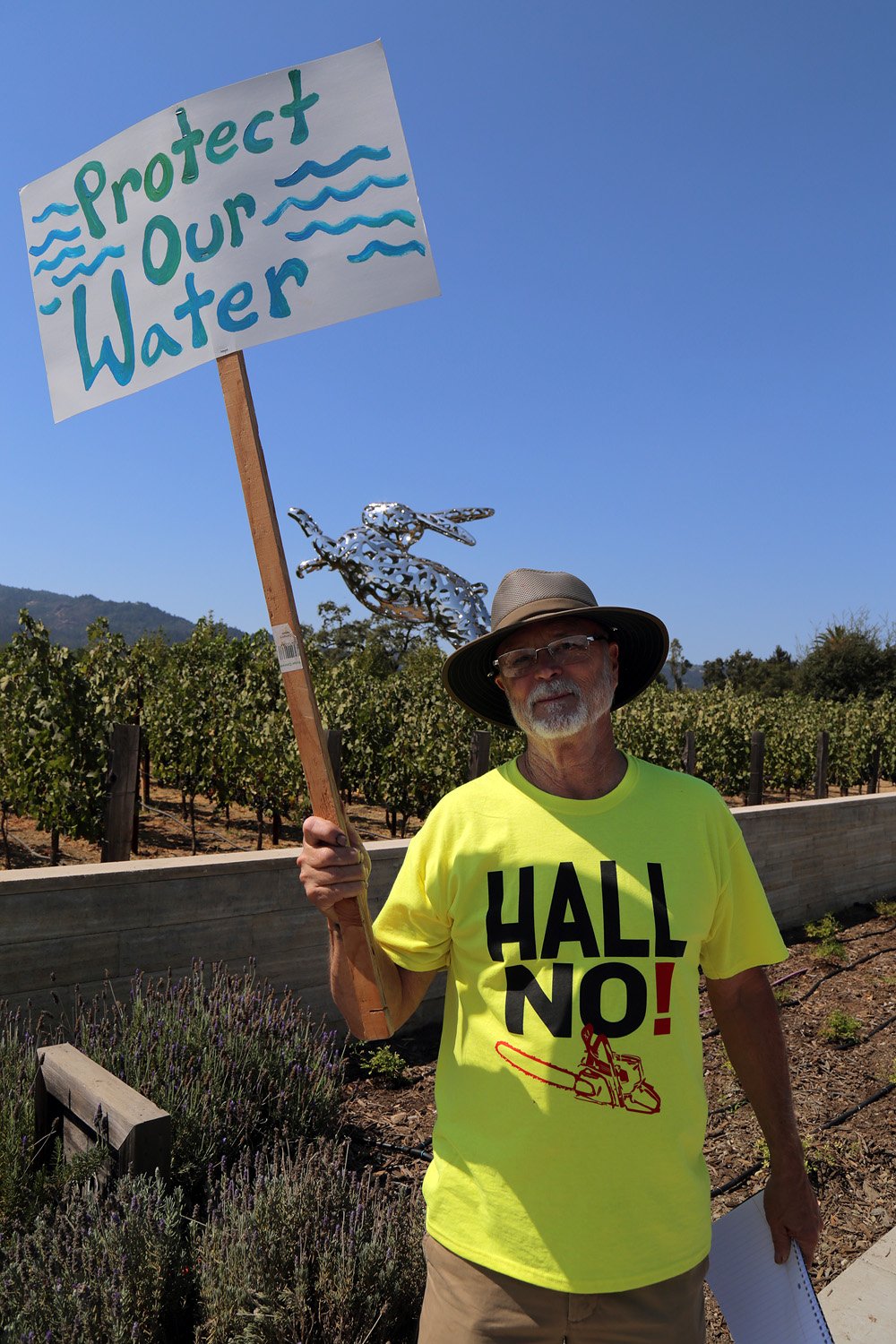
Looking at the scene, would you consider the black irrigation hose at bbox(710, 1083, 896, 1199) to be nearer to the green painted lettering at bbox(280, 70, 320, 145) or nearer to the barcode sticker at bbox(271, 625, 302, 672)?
the barcode sticker at bbox(271, 625, 302, 672)

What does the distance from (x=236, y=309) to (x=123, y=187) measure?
39cm

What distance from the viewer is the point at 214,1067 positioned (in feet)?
9.92

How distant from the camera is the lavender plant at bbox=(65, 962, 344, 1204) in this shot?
2834 millimetres

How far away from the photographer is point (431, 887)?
1.57 metres

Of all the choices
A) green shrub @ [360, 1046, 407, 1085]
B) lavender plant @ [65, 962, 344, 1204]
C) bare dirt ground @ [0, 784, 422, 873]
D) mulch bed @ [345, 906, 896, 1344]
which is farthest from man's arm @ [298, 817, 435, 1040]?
bare dirt ground @ [0, 784, 422, 873]

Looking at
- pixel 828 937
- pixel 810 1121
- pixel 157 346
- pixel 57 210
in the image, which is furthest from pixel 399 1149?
pixel 828 937

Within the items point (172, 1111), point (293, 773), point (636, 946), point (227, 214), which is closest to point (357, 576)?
point (172, 1111)

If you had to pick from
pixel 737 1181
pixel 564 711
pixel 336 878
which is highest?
pixel 564 711

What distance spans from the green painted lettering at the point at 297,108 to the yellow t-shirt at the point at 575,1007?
1.29m

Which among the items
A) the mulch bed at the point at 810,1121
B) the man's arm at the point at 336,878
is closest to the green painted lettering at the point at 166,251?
the man's arm at the point at 336,878

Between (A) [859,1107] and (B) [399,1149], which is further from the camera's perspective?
(A) [859,1107]

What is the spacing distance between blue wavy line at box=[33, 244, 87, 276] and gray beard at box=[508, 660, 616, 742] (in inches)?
50.4

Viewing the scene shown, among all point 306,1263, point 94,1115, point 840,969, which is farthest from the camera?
point 840,969

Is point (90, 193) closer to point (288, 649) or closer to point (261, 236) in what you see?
point (261, 236)
